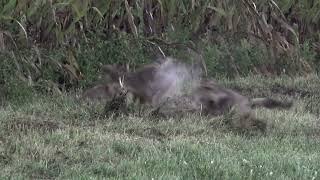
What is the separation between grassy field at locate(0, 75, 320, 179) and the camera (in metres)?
5.09

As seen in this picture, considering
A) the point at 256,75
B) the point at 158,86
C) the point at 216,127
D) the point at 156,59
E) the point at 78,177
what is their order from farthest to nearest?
the point at 256,75 → the point at 156,59 → the point at 158,86 → the point at 216,127 → the point at 78,177

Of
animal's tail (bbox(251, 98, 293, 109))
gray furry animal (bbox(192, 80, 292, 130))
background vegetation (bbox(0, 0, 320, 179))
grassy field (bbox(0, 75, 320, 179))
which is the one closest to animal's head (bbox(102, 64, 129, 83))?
background vegetation (bbox(0, 0, 320, 179))

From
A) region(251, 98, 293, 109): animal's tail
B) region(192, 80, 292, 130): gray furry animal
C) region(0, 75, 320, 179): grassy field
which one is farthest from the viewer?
region(251, 98, 293, 109): animal's tail

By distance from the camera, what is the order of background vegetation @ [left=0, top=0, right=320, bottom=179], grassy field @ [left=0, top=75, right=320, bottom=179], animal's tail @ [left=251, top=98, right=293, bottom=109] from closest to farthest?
1. grassy field @ [left=0, top=75, right=320, bottom=179]
2. background vegetation @ [left=0, top=0, right=320, bottom=179]
3. animal's tail @ [left=251, top=98, right=293, bottom=109]

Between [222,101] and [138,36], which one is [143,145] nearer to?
[222,101]

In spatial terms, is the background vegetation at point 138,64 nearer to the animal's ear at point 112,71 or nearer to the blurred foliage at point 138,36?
the blurred foliage at point 138,36

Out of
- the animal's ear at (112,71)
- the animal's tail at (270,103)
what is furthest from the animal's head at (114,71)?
the animal's tail at (270,103)

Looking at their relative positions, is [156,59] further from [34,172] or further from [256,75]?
[34,172]

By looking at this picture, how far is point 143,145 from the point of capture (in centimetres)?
574

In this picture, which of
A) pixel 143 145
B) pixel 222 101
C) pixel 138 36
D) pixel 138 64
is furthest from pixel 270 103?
pixel 143 145

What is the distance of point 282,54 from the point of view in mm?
8484

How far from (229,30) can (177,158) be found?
4.08m

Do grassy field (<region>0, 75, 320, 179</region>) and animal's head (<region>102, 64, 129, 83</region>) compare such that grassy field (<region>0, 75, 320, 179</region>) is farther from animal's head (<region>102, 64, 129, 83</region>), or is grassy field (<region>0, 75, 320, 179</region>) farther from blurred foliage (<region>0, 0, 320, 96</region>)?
blurred foliage (<region>0, 0, 320, 96</region>)

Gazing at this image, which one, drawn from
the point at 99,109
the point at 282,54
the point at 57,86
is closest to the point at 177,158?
the point at 99,109
